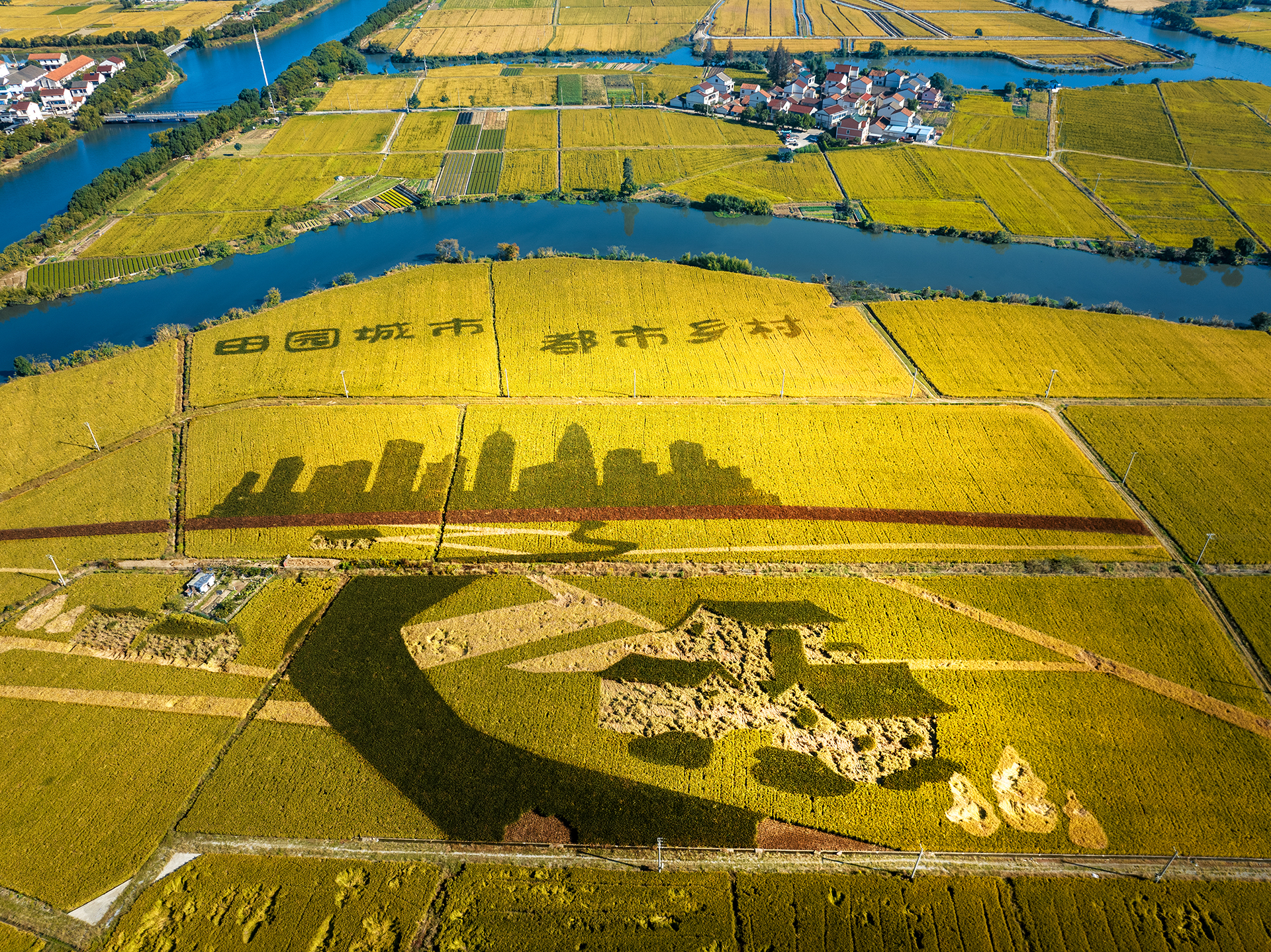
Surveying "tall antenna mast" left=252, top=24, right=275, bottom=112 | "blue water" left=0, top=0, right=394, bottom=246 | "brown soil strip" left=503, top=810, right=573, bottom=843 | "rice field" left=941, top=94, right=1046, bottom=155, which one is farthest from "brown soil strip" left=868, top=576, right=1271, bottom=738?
"tall antenna mast" left=252, top=24, right=275, bottom=112

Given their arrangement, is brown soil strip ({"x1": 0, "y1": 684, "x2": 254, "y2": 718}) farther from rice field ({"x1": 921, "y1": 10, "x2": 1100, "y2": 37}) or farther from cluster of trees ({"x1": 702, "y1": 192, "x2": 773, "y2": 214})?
rice field ({"x1": 921, "y1": 10, "x2": 1100, "y2": 37})

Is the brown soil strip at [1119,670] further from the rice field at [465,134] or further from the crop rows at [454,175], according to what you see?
the rice field at [465,134]

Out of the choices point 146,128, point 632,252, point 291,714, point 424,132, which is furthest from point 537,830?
point 146,128

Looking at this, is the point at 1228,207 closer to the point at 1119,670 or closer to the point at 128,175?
the point at 1119,670

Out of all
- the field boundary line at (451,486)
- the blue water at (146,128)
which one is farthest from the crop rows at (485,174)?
the field boundary line at (451,486)

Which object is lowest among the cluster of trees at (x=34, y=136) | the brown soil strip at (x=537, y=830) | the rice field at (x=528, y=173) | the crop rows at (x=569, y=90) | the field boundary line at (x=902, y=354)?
the brown soil strip at (x=537, y=830)

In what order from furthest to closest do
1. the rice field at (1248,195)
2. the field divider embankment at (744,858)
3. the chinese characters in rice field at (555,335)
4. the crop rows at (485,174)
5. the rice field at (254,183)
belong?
1. the crop rows at (485,174)
2. the rice field at (254,183)
3. the rice field at (1248,195)
4. the chinese characters in rice field at (555,335)
5. the field divider embankment at (744,858)
